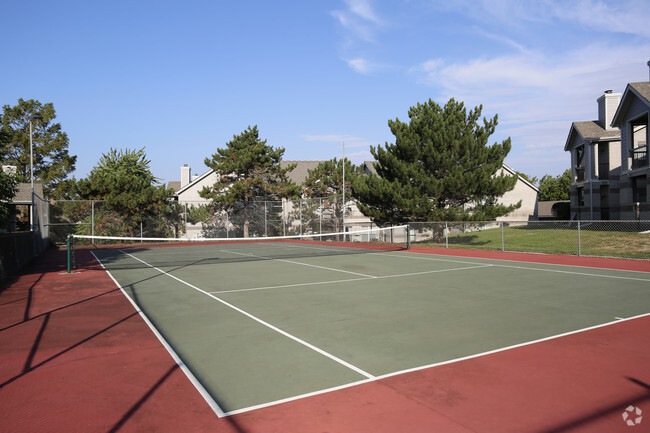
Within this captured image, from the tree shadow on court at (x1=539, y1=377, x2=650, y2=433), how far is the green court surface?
1842 mm

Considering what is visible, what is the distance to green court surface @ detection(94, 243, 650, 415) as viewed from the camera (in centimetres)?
543

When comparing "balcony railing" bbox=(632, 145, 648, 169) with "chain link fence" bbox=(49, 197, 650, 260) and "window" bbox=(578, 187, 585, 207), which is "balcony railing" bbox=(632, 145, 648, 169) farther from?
"window" bbox=(578, 187, 585, 207)

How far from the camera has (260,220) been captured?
123 feet

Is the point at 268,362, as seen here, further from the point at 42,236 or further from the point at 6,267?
the point at 42,236

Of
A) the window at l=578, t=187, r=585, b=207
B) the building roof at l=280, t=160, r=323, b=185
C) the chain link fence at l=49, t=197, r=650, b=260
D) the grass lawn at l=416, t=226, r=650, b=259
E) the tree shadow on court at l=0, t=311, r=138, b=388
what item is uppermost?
the building roof at l=280, t=160, r=323, b=185

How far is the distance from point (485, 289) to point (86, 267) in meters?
15.5

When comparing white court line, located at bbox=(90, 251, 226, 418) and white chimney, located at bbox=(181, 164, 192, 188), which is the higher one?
white chimney, located at bbox=(181, 164, 192, 188)

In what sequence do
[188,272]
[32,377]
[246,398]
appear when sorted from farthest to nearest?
[188,272] < [32,377] < [246,398]

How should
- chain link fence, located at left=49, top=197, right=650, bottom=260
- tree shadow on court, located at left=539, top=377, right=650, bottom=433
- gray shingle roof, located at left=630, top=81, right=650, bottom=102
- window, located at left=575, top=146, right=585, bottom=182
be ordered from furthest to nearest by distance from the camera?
window, located at left=575, top=146, right=585, bottom=182
gray shingle roof, located at left=630, top=81, right=650, bottom=102
chain link fence, located at left=49, top=197, right=650, bottom=260
tree shadow on court, located at left=539, top=377, right=650, bottom=433

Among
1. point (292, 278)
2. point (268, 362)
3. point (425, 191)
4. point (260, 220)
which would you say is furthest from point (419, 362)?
point (260, 220)

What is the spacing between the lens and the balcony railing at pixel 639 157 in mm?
27769

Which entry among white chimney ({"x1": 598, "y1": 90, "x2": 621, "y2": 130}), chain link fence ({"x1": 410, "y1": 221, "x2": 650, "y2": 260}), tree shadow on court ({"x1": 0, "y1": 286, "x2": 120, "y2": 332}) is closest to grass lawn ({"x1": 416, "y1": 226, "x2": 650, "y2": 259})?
chain link fence ({"x1": 410, "y1": 221, "x2": 650, "y2": 260})

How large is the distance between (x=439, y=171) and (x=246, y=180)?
16.0 metres

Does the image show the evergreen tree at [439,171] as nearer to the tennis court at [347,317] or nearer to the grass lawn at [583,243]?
the grass lawn at [583,243]
